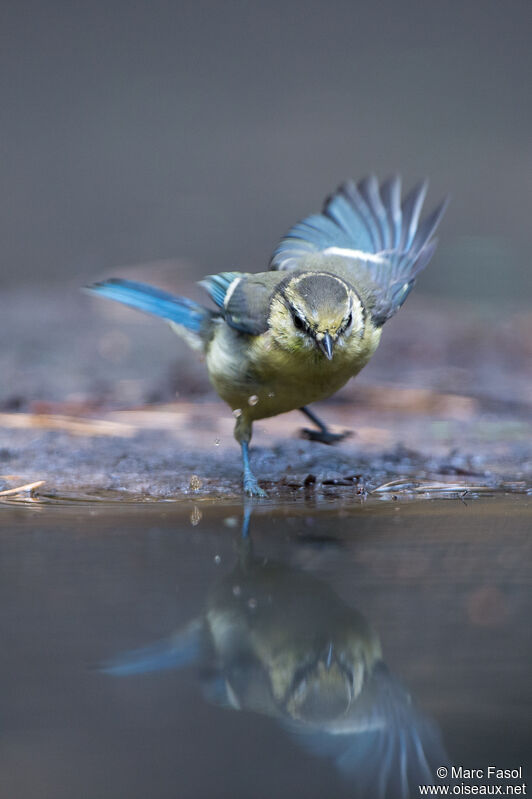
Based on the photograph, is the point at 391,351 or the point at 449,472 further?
the point at 391,351

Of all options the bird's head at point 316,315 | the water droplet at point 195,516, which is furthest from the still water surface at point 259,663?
the bird's head at point 316,315

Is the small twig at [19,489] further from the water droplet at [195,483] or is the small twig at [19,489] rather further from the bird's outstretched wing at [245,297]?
the bird's outstretched wing at [245,297]

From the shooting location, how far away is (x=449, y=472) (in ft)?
10.7

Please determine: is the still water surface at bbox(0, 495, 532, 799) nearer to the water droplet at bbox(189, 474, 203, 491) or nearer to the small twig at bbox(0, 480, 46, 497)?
the small twig at bbox(0, 480, 46, 497)

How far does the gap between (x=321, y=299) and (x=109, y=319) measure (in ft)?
12.9

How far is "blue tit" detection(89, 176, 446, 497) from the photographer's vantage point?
300 cm

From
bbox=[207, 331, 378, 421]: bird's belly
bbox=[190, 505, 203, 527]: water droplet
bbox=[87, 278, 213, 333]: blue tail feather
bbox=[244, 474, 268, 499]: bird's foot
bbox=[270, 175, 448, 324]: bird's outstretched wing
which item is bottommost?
bbox=[190, 505, 203, 527]: water droplet

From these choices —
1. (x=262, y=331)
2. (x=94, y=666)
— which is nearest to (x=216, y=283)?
(x=262, y=331)

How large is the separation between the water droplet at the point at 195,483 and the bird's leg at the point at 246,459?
5.6 inches

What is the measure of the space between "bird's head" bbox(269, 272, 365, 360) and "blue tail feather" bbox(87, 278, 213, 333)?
2.59ft

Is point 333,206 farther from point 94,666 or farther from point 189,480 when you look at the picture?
point 94,666

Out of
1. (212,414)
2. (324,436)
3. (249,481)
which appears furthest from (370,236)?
(249,481)

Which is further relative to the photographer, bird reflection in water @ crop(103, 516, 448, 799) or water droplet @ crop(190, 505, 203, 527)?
water droplet @ crop(190, 505, 203, 527)

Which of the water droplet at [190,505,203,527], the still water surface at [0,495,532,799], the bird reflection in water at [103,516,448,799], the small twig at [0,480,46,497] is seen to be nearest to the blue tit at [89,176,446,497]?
the water droplet at [190,505,203,527]
